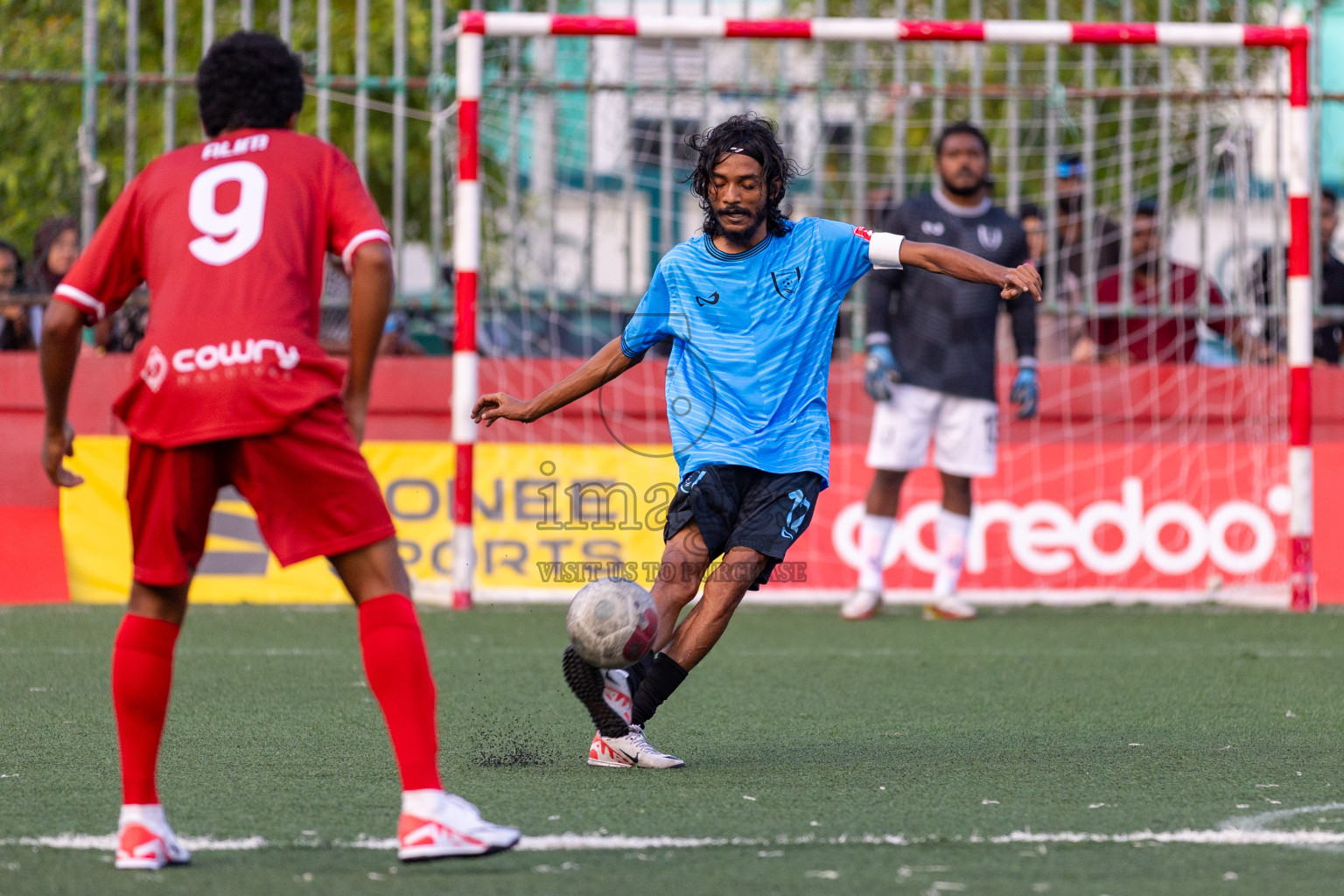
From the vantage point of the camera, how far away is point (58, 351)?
344 cm

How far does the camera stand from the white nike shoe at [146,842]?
3.30 metres

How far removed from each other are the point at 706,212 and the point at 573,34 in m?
3.87

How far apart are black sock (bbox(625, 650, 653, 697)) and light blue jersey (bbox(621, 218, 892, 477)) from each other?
1.86 feet

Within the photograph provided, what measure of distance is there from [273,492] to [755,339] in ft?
5.61

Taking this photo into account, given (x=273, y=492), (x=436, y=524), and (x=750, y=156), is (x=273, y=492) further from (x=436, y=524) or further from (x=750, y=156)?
(x=436, y=524)

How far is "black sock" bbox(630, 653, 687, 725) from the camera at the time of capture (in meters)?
4.56

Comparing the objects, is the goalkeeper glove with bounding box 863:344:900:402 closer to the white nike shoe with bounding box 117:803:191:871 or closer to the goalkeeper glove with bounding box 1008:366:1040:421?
the goalkeeper glove with bounding box 1008:366:1040:421

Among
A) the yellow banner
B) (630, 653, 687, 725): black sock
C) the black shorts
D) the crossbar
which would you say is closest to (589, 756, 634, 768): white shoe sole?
(630, 653, 687, 725): black sock

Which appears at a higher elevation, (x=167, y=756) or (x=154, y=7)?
(x=154, y=7)

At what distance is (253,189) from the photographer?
3.42 m

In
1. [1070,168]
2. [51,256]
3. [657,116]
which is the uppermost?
[657,116]

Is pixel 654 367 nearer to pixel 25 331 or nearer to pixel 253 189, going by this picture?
pixel 25 331

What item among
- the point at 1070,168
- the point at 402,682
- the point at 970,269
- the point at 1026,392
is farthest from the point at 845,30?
the point at 402,682

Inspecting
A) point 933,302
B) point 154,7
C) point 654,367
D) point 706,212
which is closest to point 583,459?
point 654,367
